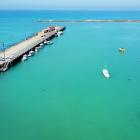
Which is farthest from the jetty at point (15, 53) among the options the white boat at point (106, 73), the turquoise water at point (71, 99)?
the white boat at point (106, 73)

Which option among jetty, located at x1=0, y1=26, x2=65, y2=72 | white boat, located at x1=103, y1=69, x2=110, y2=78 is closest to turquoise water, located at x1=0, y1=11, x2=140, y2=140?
white boat, located at x1=103, y1=69, x2=110, y2=78

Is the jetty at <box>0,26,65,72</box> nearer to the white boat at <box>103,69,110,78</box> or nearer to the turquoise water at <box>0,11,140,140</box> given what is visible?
the turquoise water at <box>0,11,140,140</box>

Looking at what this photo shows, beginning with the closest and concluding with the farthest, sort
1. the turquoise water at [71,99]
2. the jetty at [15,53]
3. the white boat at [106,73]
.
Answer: the turquoise water at [71,99] < the white boat at [106,73] < the jetty at [15,53]

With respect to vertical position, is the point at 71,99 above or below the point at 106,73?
below

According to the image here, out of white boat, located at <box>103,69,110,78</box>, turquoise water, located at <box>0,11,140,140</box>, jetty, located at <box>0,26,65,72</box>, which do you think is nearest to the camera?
turquoise water, located at <box>0,11,140,140</box>

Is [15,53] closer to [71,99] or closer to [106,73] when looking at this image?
[106,73]

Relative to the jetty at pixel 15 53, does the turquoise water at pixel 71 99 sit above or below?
below

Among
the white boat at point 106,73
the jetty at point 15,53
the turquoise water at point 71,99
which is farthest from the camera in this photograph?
the jetty at point 15,53

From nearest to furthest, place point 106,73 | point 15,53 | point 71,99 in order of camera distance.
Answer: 1. point 71,99
2. point 106,73
3. point 15,53

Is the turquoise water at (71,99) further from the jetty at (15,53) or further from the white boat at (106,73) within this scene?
the jetty at (15,53)

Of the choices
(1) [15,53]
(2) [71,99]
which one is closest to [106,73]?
(2) [71,99]

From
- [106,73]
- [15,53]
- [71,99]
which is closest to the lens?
[71,99]

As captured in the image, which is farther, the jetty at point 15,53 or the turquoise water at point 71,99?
the jetty at point 15,53
